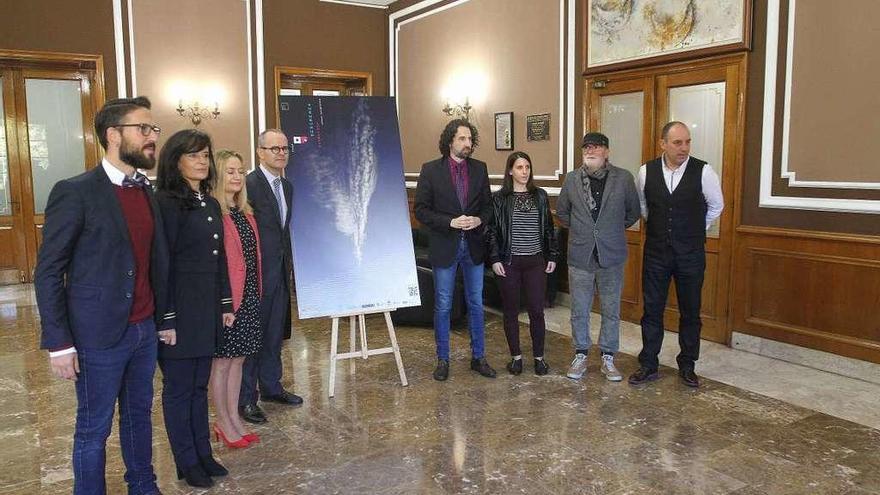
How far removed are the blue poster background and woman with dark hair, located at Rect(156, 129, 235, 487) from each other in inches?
38.7

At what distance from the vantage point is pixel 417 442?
322 cm

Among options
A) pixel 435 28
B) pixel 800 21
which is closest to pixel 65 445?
pixel 800 21

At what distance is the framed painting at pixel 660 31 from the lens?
4.59 m

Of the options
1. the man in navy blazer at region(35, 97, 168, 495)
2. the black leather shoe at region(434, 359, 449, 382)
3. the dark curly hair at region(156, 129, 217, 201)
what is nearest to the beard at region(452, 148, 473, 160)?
the black leather shoe at region(434, 359, 449, 382)

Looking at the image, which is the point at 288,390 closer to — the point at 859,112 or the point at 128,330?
the point at 128,330

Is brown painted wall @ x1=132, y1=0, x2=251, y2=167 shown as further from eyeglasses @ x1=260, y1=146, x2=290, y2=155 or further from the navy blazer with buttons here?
the navy blazer with buttons

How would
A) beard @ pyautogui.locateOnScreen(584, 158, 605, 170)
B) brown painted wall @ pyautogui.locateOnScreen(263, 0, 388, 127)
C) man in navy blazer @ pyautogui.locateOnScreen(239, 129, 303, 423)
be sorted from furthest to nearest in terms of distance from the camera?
1. brown painted wall @ pyautogui.locateOnScreen(263, 0, 388, 127)
2. beard @ pyautogui.locateOnScreen(584, 158, 605, 170)
3. man in navy blazer @ pyautogui.locateOnScreen(239, 129, 303, 423)

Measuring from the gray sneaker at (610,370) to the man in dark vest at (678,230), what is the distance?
89mm

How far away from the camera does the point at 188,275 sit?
2.56 metres

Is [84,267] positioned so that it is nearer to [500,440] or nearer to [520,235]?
[500,440]

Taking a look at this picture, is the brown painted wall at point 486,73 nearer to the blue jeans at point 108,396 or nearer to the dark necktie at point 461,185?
the dark necktie at point 461,185

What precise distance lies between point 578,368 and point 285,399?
175 centimetres

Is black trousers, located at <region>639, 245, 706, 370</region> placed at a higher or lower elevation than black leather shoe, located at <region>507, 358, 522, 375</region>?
higher

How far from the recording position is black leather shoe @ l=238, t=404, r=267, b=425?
3.45m
